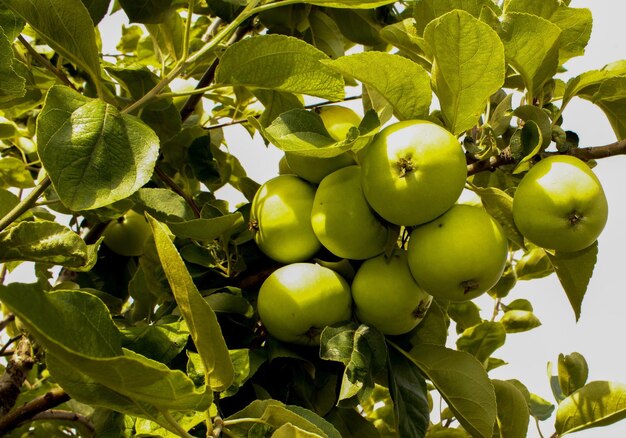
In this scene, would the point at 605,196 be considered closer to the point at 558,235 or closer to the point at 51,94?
the point at 558,235

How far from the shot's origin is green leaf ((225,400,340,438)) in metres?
0.88

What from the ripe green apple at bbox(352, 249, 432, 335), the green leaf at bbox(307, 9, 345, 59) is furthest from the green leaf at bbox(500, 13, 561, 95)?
the green leaf at bbox(307, 9, 345, 59)

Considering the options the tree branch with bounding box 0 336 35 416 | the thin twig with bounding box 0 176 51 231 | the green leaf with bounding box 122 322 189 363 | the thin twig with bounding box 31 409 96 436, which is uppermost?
the thin twig with bounding box 0 176 51 231

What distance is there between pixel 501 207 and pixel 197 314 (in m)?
0.55

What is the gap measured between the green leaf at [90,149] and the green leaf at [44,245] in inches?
4.1

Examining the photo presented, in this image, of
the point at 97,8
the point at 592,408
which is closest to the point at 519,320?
the point at 592,408

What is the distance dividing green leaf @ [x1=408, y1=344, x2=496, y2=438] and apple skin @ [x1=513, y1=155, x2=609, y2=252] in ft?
0.88

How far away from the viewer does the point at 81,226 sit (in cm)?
176

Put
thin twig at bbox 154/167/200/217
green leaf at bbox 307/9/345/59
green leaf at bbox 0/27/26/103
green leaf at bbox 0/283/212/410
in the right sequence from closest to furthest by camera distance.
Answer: green leaf at bbox 0/283/212/410 → green leaf at bbox 0/27/26/103 → thin twig at bbox 154/167/200/217 → green leaf at bbox 307/9/345/59

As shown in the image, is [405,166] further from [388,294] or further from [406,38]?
[406,38]

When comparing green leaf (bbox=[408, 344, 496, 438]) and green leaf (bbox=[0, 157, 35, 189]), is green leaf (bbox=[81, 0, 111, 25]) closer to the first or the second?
green leaf (bbox=[0, 157, 35, 189])

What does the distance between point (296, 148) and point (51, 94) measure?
0.34 m

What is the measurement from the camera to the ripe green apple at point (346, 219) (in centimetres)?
115

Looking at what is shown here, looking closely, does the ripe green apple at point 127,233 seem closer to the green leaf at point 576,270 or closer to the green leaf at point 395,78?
the green leaf at point 395,78
